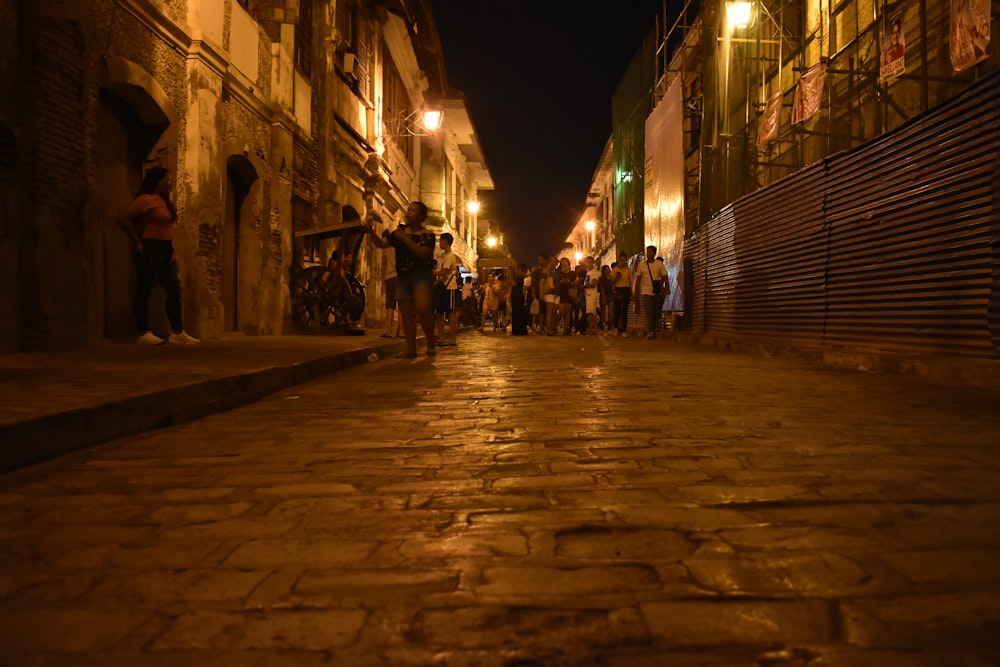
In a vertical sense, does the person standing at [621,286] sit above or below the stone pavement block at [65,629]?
above

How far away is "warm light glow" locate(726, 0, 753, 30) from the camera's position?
16016 mm

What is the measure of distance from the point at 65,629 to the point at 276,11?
43.7 ft

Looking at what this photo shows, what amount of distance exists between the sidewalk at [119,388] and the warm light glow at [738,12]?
11710 millimetres

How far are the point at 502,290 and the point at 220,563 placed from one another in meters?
20.8

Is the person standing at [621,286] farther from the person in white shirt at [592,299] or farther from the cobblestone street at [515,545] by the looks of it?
the cobblestone street at [515,545]

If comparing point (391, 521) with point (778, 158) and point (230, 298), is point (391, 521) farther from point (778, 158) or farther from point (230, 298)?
point (778, 158)

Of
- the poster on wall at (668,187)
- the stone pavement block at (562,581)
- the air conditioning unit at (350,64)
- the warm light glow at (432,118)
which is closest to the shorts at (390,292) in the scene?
the air conditioning unit at (350,64)

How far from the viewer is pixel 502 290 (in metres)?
23.1

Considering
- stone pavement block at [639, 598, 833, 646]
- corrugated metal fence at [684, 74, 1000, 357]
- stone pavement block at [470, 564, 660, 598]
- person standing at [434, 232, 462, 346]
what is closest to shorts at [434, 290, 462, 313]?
person standing at [434, 232, 462, 346]

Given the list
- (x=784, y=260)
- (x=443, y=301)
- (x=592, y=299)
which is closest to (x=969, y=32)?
(x=784, y=260)

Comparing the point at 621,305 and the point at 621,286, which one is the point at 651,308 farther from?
the point at 621,305

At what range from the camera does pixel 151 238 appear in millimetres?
8766

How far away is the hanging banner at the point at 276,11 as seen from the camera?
13.4 m

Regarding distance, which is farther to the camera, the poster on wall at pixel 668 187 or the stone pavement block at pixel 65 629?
the poster on wall at pixel 668 187
